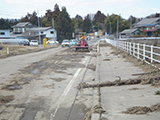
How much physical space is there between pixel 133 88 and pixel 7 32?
7585 centimetres

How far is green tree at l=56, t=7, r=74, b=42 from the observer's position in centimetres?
7605

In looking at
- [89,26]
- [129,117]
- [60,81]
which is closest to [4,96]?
[60,81]

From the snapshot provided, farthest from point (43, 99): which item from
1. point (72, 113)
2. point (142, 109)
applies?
point (142, 109)

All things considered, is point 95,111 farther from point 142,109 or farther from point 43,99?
point 43,99

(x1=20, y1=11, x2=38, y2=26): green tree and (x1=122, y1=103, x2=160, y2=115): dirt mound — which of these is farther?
(x1=20, y1=11, x2=38, y2=26): green tree

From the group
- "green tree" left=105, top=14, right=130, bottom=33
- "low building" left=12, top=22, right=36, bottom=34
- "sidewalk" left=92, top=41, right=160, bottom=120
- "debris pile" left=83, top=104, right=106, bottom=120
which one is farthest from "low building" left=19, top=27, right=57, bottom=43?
"debris pile" left=83, top=104, right=106, bottom=120

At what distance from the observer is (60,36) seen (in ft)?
255

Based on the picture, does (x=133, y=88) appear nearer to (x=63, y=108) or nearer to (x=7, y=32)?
(x=63, y=108)

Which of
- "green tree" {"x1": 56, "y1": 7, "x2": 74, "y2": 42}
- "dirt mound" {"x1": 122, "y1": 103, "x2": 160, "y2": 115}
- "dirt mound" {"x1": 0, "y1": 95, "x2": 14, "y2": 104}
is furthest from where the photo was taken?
"green tree" {"x1": 56, "y1": 7, "x2": 74, "y2": 42}

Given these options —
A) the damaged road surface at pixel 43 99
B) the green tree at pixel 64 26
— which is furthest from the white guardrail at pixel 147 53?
the green tree at pixel 64 26

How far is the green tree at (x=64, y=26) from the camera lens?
76.1m

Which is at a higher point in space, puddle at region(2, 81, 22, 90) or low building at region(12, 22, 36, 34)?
low building at region(12, 22, 36, 34)

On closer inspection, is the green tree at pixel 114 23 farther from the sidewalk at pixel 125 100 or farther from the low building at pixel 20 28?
the sidewalk at pixel 125 100

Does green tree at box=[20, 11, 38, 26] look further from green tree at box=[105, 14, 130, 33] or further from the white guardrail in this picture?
the white guardrail
